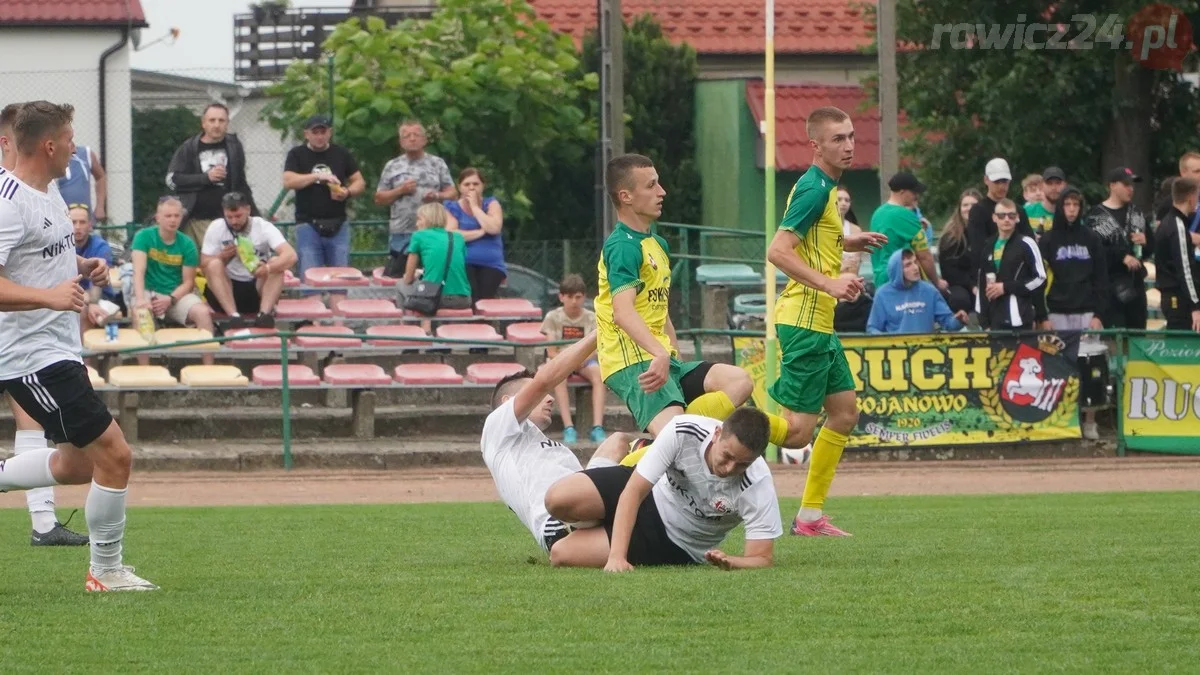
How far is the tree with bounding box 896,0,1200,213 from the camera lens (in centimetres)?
2633

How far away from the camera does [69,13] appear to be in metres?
31.8

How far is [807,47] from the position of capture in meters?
34.5

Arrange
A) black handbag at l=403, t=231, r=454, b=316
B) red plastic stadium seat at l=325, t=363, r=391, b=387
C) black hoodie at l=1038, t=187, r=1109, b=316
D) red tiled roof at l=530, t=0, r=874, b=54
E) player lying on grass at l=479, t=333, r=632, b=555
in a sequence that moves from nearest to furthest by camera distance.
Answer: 1. player lying on grass at l=479, t=333, r=632, b=555
2. black hoodie at l=1038, t=187, r=1109, b=316
3. red plastic stadium seat at l=325, t=363, r=391, b=387
4. black handbag at l=403, t=231, r=454, b=316
5. red tiled roof at l=530, t=0, r=874, b=54

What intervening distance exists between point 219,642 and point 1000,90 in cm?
2178

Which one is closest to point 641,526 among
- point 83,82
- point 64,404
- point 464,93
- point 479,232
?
point 64,404

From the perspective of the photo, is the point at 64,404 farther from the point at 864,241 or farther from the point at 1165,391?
the point at 1165,391

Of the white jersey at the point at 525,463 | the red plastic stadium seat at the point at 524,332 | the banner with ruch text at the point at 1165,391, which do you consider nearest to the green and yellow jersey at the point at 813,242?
the white jersey at the point at 525,463

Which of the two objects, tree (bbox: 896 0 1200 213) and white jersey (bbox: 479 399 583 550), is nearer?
white jersey (bbox: 479 399 583 550)

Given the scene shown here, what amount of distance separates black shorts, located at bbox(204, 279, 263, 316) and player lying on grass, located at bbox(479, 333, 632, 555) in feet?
32.4

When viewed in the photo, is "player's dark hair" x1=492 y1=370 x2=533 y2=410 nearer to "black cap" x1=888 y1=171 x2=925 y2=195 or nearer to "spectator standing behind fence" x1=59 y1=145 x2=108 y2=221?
"black cap" x1=888 y1=171 x2=925 y2=195

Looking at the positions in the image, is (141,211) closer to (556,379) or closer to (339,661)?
(556,379)

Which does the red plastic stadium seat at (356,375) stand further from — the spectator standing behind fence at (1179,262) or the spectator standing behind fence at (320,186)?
the spectator standing behind fence at (1179,262)

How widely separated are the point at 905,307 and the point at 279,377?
5859 mm

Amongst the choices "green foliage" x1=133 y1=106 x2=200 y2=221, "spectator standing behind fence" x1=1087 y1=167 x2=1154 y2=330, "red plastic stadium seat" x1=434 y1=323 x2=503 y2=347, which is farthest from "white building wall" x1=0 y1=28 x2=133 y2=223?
"spectator standing behind fence" x1=1087 y1=167 x2=1154 y2=330
